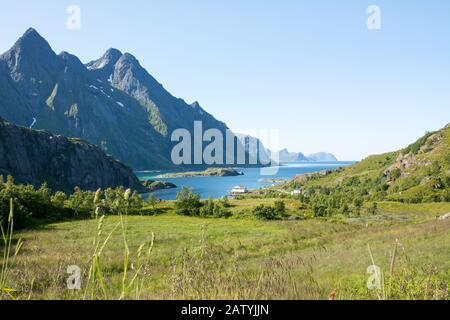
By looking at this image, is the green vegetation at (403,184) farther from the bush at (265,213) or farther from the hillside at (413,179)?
the bush at (265,213)

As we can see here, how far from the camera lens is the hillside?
418 feet

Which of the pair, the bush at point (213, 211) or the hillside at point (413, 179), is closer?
the bush at point (213, 211)

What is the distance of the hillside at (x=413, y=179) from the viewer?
12728 centimetres

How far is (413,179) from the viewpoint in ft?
485

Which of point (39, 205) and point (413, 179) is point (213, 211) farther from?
point (413, 179)

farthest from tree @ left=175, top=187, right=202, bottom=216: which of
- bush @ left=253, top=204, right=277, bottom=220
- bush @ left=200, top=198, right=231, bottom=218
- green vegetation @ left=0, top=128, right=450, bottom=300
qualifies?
bush @ left=253, top=204, right=277, bottom=220

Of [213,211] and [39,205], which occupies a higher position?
[39,205]

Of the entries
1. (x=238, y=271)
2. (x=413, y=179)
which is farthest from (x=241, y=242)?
(x=413, y=179)

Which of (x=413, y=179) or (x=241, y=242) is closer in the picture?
(x=241, y=242)

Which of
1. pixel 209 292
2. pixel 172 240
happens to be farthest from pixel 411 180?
pixel 209 292

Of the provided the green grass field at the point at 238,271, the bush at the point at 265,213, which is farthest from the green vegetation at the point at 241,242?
the bush at the point at 265,213

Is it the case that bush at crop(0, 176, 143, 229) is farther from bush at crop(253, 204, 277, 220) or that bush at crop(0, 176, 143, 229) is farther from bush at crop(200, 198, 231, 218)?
bush at crop(253, 204, 277, 220)
